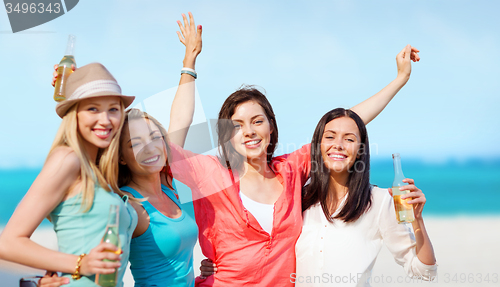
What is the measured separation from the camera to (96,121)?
234 cm

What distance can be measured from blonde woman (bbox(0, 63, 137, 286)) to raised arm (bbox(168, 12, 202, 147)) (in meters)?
0.94

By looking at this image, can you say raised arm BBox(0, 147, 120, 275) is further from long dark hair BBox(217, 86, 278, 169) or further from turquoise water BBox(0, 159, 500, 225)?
turquoise water BBox(0, 159, 500, 225)

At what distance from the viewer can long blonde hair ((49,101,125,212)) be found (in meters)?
2.19

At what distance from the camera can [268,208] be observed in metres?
3.20

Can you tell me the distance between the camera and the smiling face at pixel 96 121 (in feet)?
7.59

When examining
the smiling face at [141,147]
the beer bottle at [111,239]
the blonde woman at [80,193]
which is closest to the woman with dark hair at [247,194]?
the smiling face at [141,147]

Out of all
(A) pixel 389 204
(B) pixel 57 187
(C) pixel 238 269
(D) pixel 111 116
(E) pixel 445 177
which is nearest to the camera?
(B) pixel 57 187

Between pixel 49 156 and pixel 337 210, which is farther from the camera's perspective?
pixel 337 210

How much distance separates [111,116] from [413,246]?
2477 millimetres

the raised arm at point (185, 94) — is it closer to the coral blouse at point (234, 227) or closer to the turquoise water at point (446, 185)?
the coral blouse at point (234, 227)

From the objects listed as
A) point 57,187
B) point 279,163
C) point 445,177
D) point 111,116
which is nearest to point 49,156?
point 57,187

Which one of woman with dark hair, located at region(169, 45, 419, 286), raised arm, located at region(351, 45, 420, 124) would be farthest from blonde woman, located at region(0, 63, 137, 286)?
raised arm, located at region(351, 45, 420, 124)

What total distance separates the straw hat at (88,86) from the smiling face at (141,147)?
298mm

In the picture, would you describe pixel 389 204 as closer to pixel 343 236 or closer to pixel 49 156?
pixel 343 236
